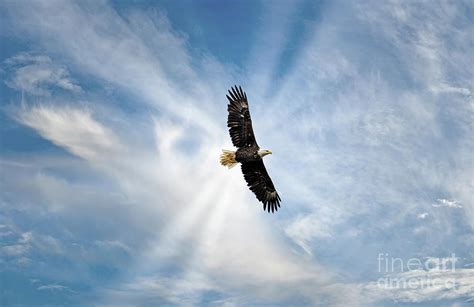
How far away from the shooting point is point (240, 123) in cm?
3478

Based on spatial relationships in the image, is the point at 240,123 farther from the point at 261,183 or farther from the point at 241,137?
the point at 261,183

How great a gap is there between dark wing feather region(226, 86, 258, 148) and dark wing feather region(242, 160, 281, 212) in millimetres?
1472

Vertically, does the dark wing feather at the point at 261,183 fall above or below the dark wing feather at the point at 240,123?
below

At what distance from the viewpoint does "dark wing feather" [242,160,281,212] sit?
35.5m

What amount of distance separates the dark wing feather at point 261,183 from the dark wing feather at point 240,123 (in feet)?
4.83

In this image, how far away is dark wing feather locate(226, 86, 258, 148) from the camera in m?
34.7

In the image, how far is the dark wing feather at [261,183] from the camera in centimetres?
3553

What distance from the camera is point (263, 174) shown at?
35938mm

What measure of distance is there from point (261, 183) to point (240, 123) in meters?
4.45

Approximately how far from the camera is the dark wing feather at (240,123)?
114 feet

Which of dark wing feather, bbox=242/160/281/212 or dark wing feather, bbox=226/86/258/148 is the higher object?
dark wing feather, bbox=226/86/258/148

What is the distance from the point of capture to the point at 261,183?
36438 mm

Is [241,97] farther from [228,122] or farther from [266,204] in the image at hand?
[266,204]

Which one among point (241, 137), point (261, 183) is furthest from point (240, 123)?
point (261, 183)
